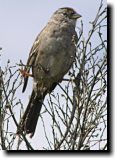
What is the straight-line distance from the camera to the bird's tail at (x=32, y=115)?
363 cm

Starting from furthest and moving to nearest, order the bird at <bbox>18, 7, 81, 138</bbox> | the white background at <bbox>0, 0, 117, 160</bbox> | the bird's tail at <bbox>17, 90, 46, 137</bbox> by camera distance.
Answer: the bird at <bbox>18, 7, 81, 138</bbox> → the bird's tail at <bbox>17, 90, 46, 137</bbox> → the white background at <bbox>0, 0, 117, 160</bbox>

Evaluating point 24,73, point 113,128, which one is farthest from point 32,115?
point 113,128

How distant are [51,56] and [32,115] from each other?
20.6 inches

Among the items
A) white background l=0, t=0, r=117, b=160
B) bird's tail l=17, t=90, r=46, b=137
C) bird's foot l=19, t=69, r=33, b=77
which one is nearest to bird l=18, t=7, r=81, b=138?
bird's tail l=17, t=90, r=46, b=137

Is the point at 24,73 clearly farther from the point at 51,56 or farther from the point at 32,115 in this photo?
the point at 51,56

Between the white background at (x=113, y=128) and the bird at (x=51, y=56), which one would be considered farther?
the bird at (x=51, y=56)

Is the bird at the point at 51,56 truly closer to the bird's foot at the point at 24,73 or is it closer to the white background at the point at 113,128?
the bird's foot at the point at 24,73

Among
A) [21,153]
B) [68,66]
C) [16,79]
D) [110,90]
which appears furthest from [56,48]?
[21,153]

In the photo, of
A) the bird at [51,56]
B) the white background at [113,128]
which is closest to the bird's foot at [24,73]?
the bird at [51,56]

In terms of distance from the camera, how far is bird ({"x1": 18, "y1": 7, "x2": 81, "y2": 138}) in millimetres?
4297

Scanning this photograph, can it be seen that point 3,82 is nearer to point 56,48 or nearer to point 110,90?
point 110,90

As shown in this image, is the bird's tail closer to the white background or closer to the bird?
the bird

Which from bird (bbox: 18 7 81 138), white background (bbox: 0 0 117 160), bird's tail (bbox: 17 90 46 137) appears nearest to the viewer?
white background (bbox: 0 0 117 160)

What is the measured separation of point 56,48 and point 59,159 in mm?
1553
